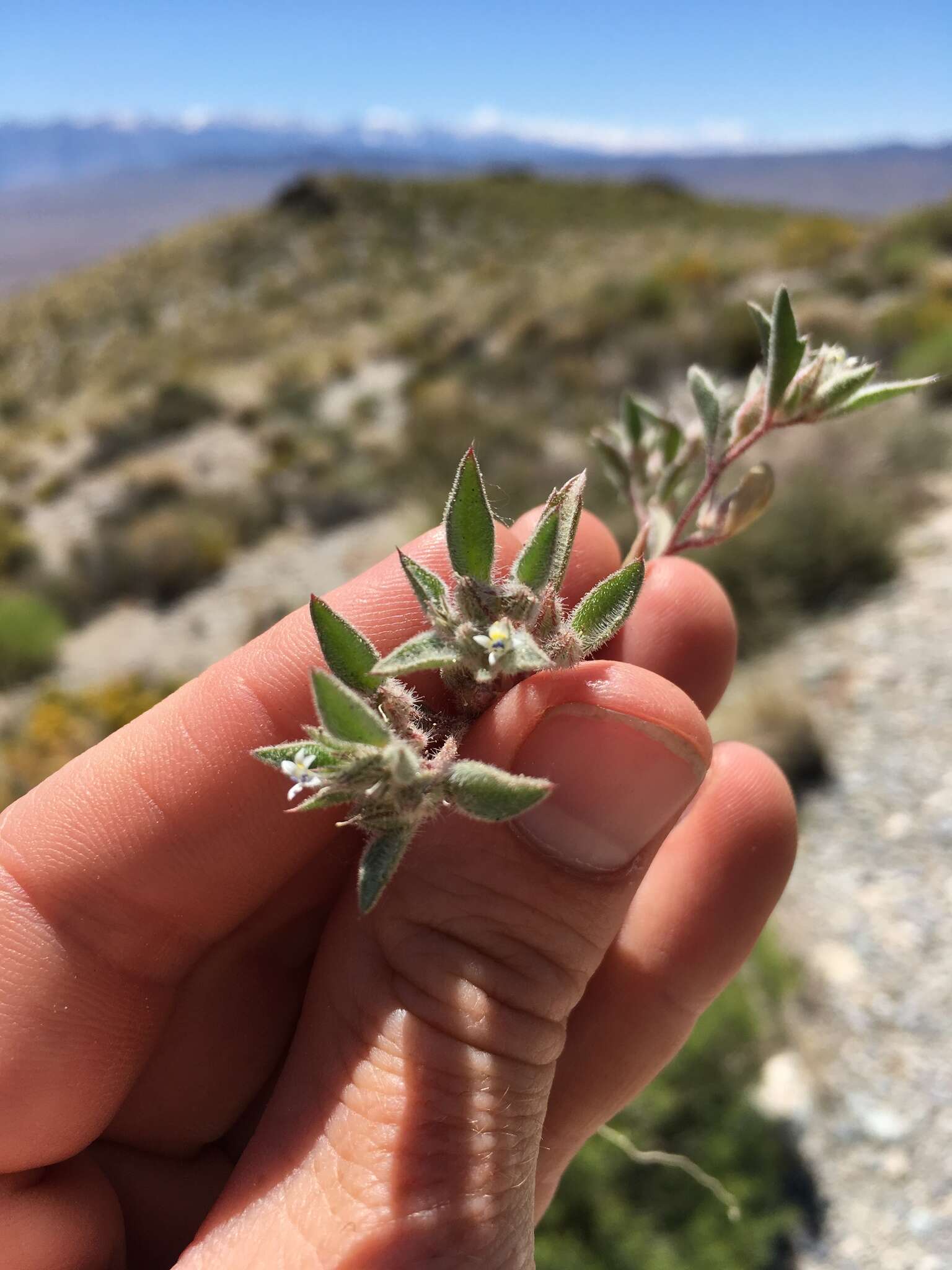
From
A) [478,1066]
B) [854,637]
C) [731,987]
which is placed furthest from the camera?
[854,637]

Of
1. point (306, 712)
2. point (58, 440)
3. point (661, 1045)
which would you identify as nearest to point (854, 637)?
point (661, 1045)

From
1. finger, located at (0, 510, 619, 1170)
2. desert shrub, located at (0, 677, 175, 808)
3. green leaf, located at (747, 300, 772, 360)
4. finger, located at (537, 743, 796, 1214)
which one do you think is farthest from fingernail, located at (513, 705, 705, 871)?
desert shrub, located at (0, 677, 175, 808)

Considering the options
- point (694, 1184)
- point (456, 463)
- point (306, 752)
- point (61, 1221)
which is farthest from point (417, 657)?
point (456, 463)

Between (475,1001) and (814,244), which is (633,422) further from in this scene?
(814,244)

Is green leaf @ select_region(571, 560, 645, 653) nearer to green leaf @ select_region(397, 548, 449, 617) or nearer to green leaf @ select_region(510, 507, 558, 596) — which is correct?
green leaf @ select_region(510, 507, 558, 596)

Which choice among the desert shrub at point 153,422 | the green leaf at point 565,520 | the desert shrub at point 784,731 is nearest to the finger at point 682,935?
the green leaf at point 565,520

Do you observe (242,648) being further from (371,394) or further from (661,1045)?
(371,394)

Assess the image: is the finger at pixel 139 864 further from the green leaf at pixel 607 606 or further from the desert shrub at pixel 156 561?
the desert shrub at pixel 156 561
